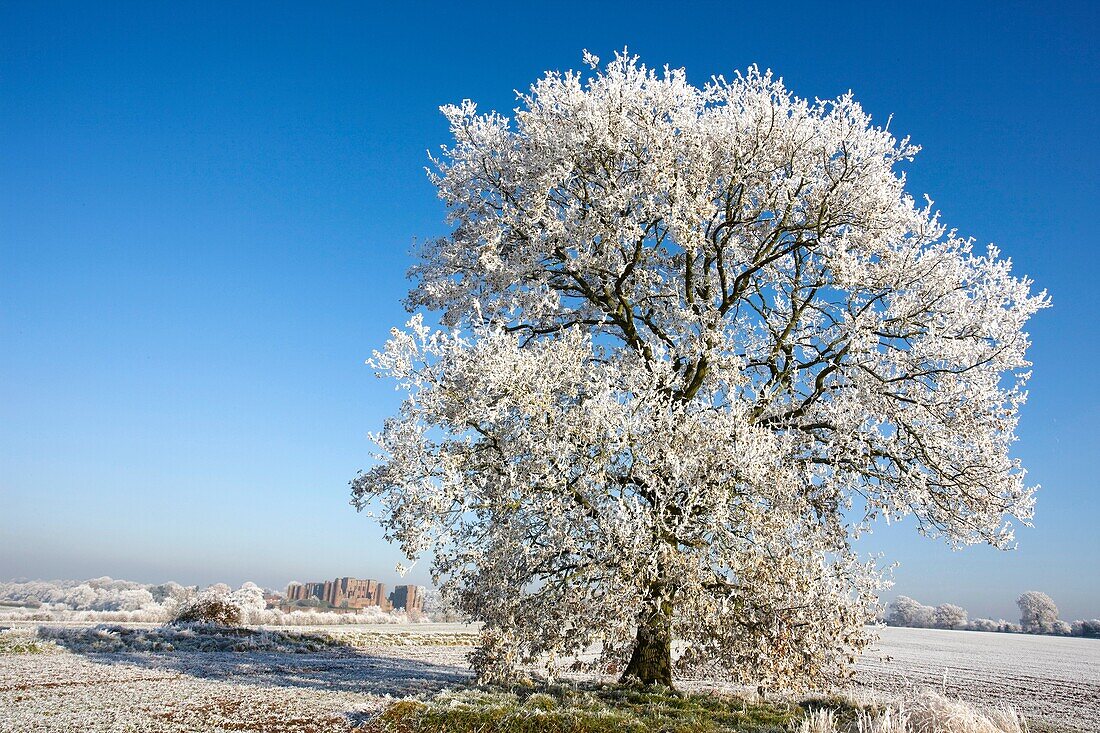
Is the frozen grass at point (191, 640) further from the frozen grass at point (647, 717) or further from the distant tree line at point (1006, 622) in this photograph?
the distant tree line at point (1006, 622)

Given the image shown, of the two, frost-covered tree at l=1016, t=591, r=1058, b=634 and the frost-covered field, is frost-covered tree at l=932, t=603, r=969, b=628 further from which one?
the frost-covered field

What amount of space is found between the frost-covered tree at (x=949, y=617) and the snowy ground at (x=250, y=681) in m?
87.2

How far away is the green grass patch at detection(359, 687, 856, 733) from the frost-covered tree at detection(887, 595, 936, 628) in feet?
386

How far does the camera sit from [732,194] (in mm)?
15516

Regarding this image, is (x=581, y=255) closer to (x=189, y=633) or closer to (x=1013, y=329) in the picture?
(x=1013, y=329)

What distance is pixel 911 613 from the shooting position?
11225 centimetres

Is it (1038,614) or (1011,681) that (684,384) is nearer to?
(1011,681)

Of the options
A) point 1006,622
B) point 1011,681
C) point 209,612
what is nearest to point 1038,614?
point 1006,622

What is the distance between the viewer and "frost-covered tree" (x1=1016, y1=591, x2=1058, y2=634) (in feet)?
331

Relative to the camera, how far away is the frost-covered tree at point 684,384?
1166 centimetres

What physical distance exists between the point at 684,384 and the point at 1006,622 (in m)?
120

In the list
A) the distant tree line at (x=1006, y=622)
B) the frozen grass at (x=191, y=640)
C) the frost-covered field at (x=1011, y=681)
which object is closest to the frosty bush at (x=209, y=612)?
the frozen grass at (x=191, y=640)

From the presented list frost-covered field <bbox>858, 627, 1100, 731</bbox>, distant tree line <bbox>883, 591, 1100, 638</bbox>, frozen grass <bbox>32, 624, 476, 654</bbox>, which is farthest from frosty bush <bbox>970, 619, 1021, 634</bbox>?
frozen grass <bbox>32, 624, 476, 654</bbox>

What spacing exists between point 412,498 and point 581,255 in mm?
6728
